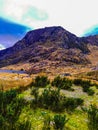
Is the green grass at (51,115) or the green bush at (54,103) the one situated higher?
the green bush at (54,103)

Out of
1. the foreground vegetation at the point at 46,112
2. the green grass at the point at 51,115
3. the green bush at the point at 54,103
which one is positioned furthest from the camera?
the green bush at the point at 54,103

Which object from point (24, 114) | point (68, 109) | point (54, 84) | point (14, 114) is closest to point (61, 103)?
point (68, 109)

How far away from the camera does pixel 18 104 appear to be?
18.8 metres

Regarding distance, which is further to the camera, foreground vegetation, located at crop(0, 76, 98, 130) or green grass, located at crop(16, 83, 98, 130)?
green grass, located at crop(16, 83, 98, 130)

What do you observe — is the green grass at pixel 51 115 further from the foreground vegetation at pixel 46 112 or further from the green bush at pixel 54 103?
the green bush at pixel 54 103

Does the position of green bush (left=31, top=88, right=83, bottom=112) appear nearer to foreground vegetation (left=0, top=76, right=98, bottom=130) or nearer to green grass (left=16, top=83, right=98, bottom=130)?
foreground vegetation (left=0, top=76, right=98, bottom=130)

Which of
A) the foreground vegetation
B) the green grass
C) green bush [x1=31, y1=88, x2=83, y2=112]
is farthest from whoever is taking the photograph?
green bush [x1=31, y1=88, x2=83, y2=112]

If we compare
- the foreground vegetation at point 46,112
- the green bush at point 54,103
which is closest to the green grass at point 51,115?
the foreground vegetation at point 46,112

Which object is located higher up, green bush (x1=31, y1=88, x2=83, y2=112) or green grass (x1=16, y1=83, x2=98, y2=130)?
green bush (x1=31, y1=88, x2=83, y2=112)

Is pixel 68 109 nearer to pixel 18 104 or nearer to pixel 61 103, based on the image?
pixel 61 103

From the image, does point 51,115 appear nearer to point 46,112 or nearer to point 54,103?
point 46,112

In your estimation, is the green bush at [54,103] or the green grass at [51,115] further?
the green bush at [54,103]

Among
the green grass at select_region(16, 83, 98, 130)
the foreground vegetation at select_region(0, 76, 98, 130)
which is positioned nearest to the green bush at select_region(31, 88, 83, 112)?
the foreground vegetation at select_region(0, 76, 98, 130)

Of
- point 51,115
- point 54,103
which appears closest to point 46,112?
point 51,115
